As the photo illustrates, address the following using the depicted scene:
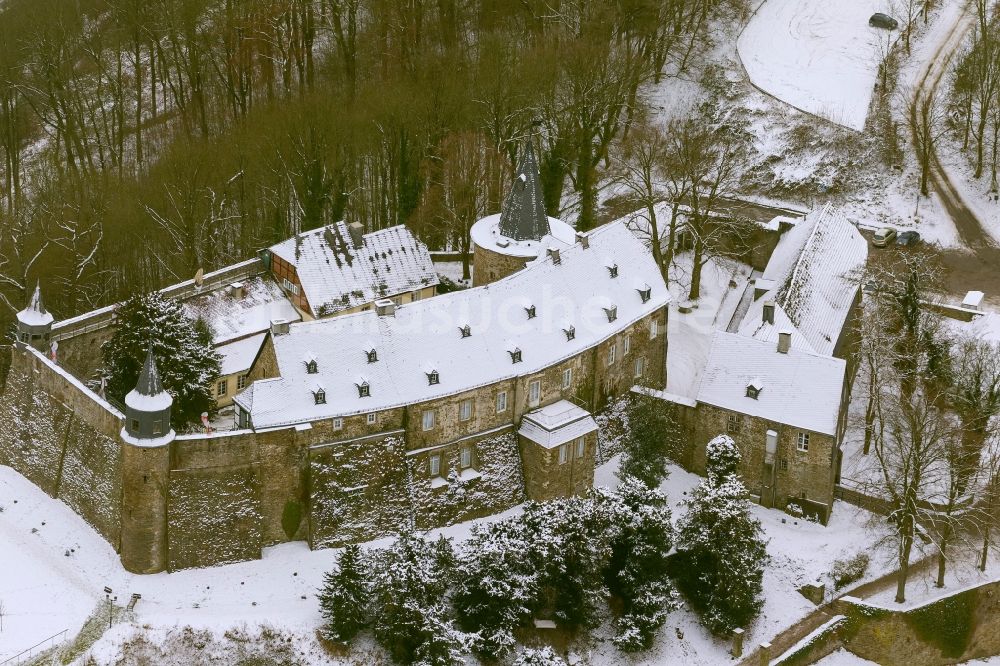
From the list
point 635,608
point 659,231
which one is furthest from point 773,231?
point 635,608

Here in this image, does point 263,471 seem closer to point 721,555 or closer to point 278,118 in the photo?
point 721,555

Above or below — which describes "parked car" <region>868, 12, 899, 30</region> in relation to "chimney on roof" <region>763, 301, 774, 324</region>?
above

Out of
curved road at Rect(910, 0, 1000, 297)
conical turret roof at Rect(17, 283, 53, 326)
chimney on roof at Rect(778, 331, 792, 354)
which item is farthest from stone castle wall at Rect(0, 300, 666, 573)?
curved road at Rect(910, 0, 1000, 297)

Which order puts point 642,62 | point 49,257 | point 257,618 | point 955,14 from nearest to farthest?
point 257,618, point 49,257, point 642,62, point 955,14

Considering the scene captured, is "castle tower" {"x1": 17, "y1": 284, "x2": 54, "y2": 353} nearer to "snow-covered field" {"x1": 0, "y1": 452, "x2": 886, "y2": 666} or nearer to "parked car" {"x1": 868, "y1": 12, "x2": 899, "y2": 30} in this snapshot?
"snow-covered field" {"x1": 0, "y1": 452, "x2": 886, "y2": 666}

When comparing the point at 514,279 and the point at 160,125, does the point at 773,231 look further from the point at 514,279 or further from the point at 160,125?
the point at 160,125

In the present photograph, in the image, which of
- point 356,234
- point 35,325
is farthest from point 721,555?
point 35,325
